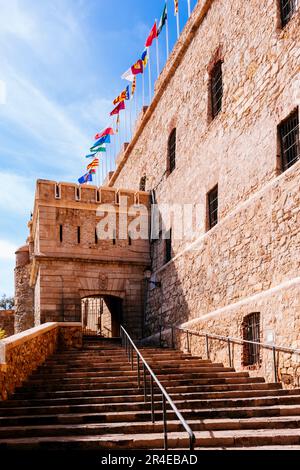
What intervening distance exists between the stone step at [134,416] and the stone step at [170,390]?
3.82ft

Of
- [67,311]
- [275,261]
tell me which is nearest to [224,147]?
[275,261]

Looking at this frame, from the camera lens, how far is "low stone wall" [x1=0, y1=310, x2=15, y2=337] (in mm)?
27578

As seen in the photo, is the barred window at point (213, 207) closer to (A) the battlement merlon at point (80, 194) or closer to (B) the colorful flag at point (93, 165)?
(A) the battlement merlon at point (80, 194)

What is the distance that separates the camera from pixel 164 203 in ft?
57.6

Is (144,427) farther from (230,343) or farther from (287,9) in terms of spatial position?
(287,9)

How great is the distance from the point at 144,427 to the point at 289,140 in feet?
20.4

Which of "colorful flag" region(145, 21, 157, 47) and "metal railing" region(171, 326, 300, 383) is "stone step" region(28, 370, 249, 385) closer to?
"metal railing" region(171, 326, 300, 383)

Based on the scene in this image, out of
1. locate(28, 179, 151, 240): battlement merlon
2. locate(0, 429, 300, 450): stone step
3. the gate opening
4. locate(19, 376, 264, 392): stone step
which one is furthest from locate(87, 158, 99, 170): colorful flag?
locate(0, 429, 300, 450): stone step

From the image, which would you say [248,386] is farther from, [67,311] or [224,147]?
[67,311]

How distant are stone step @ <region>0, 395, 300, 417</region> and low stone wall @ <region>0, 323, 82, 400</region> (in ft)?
2.29

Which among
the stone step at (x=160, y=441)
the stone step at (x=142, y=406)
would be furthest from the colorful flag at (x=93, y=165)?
the stone step at (x=160, y=441)

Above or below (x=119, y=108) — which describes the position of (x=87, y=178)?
below

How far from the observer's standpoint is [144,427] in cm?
695

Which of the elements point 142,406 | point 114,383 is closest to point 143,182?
point 114,383
